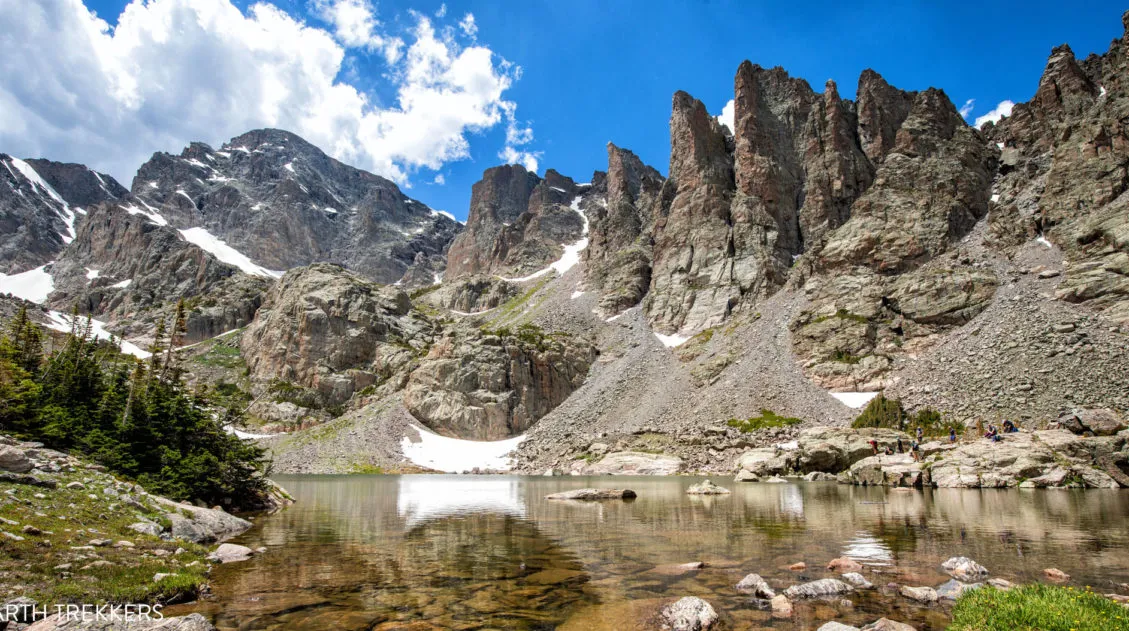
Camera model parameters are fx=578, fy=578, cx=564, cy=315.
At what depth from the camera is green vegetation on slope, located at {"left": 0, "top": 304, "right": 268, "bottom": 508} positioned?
1081 inches

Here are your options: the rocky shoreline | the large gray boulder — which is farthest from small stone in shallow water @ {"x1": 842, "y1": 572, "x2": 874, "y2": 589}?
the large gray boulder

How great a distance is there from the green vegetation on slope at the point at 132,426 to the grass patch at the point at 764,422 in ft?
248

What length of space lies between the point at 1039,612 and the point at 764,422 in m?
91.8

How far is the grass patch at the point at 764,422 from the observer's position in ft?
309

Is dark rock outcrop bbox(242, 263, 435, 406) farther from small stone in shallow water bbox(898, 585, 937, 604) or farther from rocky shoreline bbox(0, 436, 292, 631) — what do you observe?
small stone in shallow water bbox(898, 585, 937, 604)

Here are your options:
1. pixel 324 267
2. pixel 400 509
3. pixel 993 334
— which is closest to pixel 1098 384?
pixel 993 334

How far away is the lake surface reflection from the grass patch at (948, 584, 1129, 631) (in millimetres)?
1798

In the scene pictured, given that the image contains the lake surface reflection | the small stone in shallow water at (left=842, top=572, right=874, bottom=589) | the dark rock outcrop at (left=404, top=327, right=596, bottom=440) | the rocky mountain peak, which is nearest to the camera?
the lake surface reflection

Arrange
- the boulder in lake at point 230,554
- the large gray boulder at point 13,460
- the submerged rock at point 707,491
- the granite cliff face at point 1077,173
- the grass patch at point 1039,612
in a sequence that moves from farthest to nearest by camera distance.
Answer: the granite cliff face at point 1077,173 → the submerged rock at point 707,491 → the large gray boulder at point 13,460 → the boulder in lake at point 230,554 → the grass patch at point 1039,612

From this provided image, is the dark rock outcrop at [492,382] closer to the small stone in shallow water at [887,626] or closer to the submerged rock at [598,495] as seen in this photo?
the submerged rock at [598,495]

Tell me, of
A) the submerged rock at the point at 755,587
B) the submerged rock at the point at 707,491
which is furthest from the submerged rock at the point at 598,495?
the submerged rock at the point at 755,587

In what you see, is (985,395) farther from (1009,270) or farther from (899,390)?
(1009,270)

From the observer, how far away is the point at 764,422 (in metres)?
96.5

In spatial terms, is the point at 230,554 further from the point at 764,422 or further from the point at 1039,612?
the point at 764,422
